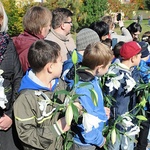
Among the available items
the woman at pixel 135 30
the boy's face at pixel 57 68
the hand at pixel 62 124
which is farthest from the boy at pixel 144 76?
the woman at pixel 135 30

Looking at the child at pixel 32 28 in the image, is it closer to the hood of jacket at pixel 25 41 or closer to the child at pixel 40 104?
the hood of jacket at pixel 25 41

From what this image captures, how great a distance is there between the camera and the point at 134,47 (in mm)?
3248

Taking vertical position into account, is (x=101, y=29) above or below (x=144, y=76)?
above

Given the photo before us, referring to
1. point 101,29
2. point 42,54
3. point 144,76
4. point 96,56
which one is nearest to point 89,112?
point 96,56

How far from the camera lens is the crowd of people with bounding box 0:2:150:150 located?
6.95ft

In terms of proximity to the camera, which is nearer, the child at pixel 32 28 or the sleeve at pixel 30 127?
the sleeve at pixel 30 127

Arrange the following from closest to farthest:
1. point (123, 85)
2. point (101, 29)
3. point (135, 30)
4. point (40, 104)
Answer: point (40, 104) < point (123, 85) < point (101, 29) < point (135, 30)

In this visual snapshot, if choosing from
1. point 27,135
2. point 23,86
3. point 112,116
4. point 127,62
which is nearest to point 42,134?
point 27,135

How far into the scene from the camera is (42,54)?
87.4 inches

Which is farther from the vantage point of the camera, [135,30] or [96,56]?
[135,30]

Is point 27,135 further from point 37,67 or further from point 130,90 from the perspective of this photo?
point 130,90

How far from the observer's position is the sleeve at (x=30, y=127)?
6.91 feet

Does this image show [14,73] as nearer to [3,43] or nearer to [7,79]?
[7,79]

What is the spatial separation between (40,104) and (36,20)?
1.11 m
